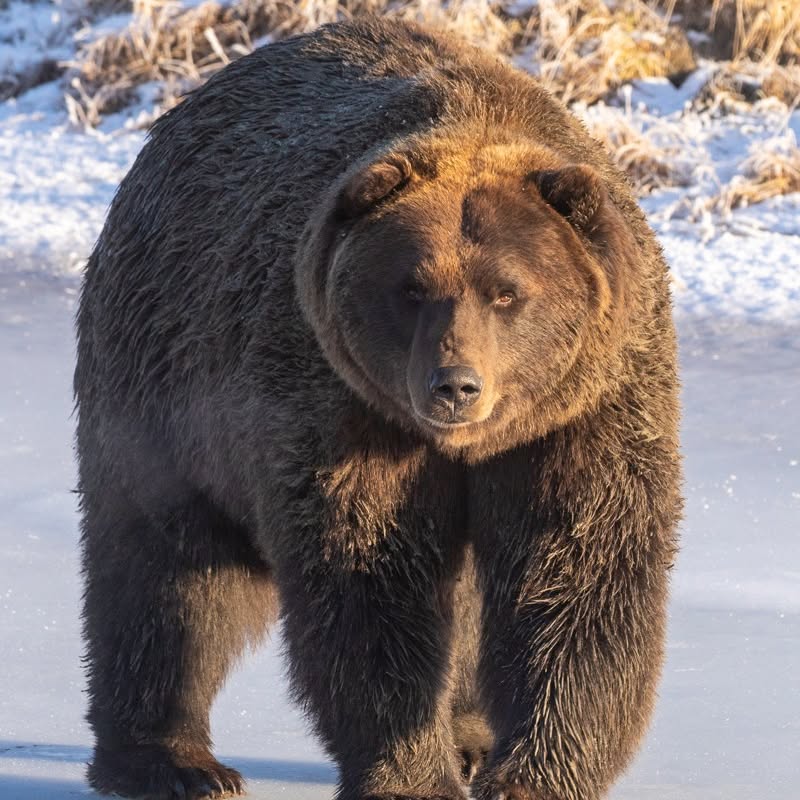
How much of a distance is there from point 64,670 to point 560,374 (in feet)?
8.70

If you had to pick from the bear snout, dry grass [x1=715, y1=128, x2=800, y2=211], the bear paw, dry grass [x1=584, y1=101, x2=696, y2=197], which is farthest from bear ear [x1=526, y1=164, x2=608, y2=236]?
dry grass [x1=584, y1=101, x2=696, y2=197]

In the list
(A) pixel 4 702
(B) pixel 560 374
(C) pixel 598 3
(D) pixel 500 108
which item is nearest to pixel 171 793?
(A) pixel 4 702

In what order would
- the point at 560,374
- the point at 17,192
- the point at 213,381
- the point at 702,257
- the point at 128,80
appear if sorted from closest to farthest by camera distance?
the point at 560,374
the point at 213,381
the point at 702,257
the point at 17,192
the point at 128,80

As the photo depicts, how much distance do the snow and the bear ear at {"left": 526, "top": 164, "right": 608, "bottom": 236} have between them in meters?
1.75

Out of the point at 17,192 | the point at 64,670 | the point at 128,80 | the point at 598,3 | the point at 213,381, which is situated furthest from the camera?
the point at 128,80

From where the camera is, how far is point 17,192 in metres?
13.3

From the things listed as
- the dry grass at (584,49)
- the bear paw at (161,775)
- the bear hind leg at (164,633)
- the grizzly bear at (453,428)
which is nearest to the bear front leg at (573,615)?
the grizzly bear at (453,428)

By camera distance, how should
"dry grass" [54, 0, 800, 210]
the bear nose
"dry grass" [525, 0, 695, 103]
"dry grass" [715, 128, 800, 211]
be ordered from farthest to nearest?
"dry grass" [525, 0, 695, 103] < "dry grass" [54, 0, 800, 210] < "dry grass" [715, 128, 800, 211] < the bear nose

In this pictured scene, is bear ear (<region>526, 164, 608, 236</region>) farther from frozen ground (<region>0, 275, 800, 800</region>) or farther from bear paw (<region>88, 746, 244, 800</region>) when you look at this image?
bear paw (<region>88, 746, 244, 800</region>)

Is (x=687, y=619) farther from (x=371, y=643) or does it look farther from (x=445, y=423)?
(x=445, y=423)

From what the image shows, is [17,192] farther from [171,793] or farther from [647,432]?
[647,432]

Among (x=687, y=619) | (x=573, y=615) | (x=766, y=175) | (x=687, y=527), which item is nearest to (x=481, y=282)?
(x=573, y=615)

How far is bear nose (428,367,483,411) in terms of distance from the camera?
13.9 ft

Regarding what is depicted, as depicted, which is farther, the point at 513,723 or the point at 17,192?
the point at 17,192
